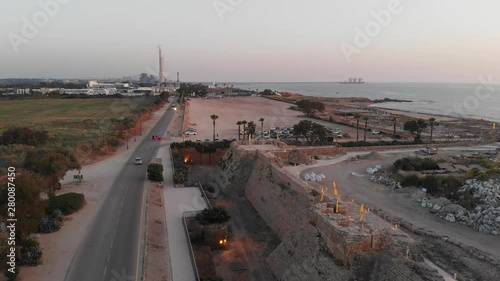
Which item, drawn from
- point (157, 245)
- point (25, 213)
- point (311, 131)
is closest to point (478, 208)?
point (157, 245)

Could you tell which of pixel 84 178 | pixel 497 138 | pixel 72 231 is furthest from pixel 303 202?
pixel 497 138

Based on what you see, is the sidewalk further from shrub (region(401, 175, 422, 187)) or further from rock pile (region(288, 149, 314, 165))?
shrub (region(401, 175, 422, 187))

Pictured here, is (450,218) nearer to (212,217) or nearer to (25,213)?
(212,217)

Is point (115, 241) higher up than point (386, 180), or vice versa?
point (386, 180)

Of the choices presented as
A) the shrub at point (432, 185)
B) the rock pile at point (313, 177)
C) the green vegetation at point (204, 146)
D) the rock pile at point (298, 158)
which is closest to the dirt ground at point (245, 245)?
the rock pile at point (313, 177)

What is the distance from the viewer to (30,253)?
17469 millimetres

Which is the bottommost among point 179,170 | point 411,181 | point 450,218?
point 450,218

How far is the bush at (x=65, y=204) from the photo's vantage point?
78.1 feet

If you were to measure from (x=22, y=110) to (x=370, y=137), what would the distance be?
3010 inches

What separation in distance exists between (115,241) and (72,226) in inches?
155

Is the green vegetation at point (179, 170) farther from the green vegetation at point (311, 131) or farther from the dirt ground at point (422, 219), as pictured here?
the green vegetation at point (311, 131)

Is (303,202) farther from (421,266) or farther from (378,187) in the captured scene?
(378,187)

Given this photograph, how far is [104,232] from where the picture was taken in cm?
2117

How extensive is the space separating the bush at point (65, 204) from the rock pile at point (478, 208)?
22155mm
